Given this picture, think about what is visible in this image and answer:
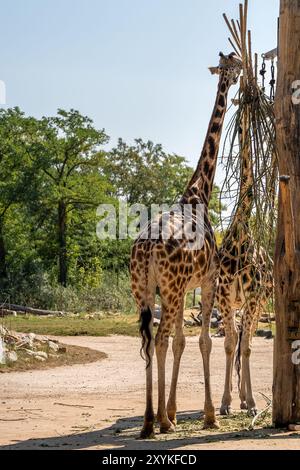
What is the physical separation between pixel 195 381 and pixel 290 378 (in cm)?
458

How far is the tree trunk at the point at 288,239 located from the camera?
862cm

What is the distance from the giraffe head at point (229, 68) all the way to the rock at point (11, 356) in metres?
5.73

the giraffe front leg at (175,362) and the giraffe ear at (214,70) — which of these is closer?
the giraffe front leg at (175,362)

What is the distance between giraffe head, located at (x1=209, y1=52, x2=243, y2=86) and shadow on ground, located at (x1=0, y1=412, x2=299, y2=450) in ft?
14.7

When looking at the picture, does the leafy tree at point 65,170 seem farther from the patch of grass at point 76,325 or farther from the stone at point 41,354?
the stone at point 41,354

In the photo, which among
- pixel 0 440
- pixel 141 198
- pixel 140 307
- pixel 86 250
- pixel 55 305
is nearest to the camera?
pixel 0 440

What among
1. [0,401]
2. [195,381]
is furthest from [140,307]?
[195,381]

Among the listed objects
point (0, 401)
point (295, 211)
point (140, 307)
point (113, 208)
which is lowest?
point (0, 401)

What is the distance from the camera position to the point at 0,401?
1095cm

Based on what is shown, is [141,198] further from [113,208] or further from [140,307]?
[140,307]

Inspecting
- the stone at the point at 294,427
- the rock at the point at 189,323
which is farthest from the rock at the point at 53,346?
the stone at the point at 294,427

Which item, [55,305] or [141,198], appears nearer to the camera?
[55,305]

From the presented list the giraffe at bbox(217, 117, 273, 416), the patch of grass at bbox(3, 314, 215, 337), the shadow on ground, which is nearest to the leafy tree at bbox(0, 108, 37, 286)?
the patch of grass at bbox(3, 314, 215, 337)

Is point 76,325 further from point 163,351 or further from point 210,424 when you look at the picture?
point 163,351
